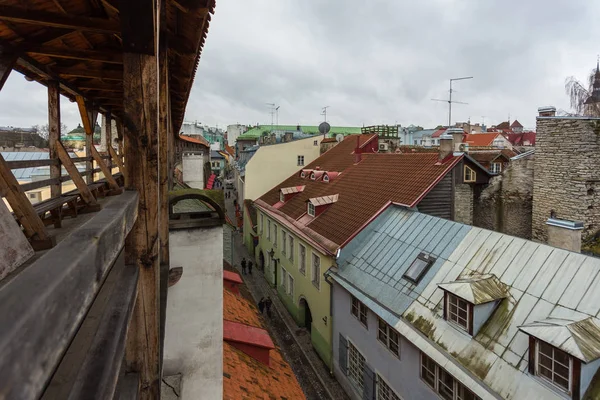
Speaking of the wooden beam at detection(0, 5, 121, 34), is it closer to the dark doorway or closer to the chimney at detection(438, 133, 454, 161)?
the chimney at detection(438, 133, 454, 161)

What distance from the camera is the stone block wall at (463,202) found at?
14086mm

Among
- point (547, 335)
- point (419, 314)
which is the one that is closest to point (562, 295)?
point (547, 335)

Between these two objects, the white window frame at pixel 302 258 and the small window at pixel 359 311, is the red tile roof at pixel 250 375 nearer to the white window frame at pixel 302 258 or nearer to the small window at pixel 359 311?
the small window at pixel 359 311

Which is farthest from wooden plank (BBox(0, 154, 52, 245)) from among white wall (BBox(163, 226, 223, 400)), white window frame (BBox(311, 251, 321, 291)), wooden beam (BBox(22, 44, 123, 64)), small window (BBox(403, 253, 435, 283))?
white window frame (BBox(311, 251, 321, 291))

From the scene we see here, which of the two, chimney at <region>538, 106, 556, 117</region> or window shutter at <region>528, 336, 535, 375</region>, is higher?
chimney at <region>538, 106, 556, 117</region>

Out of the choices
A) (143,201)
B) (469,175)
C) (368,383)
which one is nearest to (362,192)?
(469,175)

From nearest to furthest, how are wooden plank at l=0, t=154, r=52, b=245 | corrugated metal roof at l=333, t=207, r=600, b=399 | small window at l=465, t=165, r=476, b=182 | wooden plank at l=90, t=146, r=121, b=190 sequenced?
wooden plank at l=0, t=154, r=52, b=245
wooden plank at l=90, t=146, r=121, b=190
corrugated metal roof at l=333, t=207, r=600, b=399
small window at l=465, t=165, r=476, b=182

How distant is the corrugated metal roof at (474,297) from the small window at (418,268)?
0.13 m

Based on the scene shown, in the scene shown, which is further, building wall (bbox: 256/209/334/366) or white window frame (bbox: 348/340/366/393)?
building wall (bbox: 256/209/334/366)

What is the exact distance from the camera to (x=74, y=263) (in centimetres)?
78

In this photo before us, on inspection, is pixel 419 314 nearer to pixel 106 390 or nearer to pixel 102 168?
pixel 102 168

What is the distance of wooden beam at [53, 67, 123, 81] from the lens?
4.36 meters

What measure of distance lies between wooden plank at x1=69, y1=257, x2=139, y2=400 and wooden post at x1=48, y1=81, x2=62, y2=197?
271 centimetres

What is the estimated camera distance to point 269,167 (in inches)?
977
